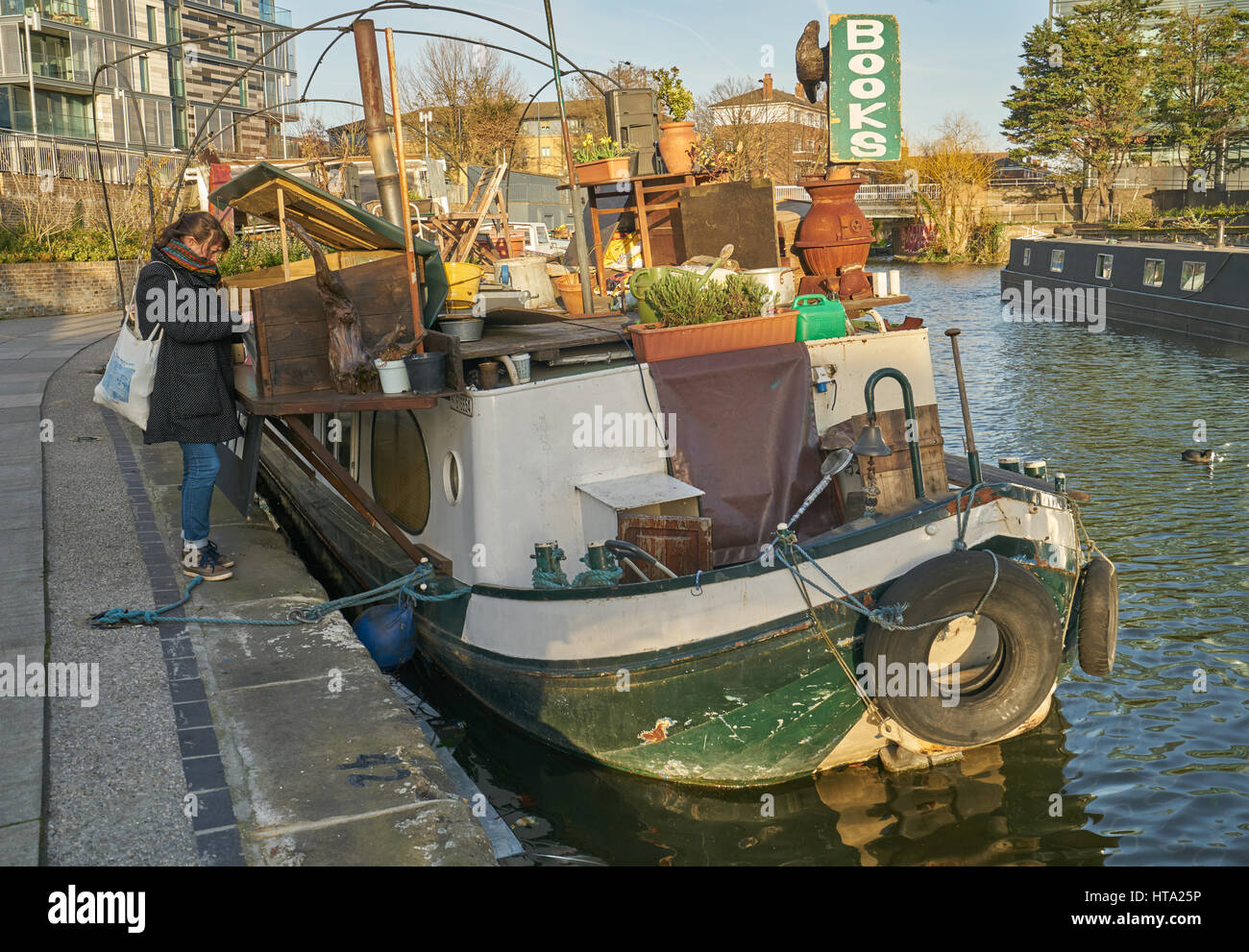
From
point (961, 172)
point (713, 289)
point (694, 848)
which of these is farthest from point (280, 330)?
point (961, 172)

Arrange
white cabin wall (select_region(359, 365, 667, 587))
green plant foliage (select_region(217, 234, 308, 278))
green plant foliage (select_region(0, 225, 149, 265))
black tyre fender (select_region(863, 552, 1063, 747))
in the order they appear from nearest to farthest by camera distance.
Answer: black tyre fender (select_region(863, 552, 1063, 747)) → white cabin wall (select_region(359, 365, 667, 587)) → green plant foliage (select_region(217, 234, 308, 278)) → green plant foliage (select_region(0, 225, 149, 265))

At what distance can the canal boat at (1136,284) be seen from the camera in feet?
83.2

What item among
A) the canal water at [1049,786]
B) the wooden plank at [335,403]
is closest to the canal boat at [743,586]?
the canal water at [1049,786]

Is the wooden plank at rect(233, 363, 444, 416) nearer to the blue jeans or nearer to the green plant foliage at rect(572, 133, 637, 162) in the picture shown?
the blue jeans

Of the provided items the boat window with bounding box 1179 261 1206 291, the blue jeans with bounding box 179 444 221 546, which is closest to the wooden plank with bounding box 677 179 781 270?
the blue jeans with bounding box 179 444 221 546

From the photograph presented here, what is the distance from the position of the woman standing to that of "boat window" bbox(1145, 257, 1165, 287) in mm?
27209

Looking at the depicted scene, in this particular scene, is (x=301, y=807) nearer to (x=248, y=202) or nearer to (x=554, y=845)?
(x=554, y=845)

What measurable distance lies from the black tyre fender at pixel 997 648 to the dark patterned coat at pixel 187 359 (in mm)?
3900

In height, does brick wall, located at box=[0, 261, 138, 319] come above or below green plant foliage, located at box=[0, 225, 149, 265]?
below

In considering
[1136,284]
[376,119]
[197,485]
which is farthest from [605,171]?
[1136,284]

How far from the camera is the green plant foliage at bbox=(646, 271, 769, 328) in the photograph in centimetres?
672

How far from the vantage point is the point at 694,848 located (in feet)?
19.0

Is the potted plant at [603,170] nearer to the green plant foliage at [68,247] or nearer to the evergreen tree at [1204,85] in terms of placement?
the green plant foliage at [68,247]
